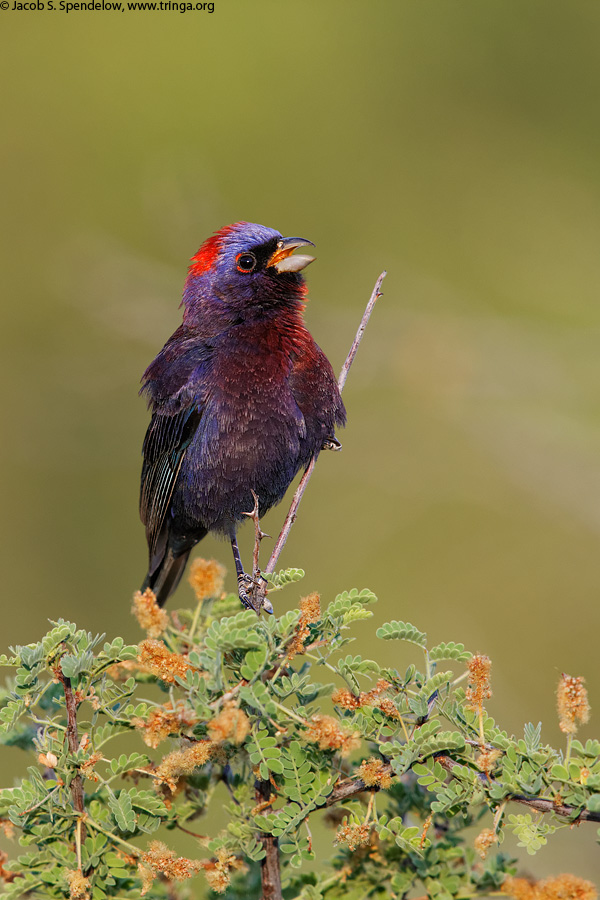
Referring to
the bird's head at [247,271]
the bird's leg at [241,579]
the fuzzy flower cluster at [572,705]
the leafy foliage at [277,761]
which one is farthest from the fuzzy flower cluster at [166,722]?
the bird's head at [247,271]

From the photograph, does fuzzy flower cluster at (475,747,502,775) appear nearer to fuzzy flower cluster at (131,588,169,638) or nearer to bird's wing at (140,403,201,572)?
fuzzy flower cluster at (131,588,169,638)

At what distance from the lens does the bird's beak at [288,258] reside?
4328 millimetres

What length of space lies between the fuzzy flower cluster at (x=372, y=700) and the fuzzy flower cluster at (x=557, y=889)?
457 millimetres

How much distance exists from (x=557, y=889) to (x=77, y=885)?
1010 mm

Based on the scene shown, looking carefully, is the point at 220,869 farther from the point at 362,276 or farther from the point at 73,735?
the point at 362,276

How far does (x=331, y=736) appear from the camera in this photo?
195 centimetres

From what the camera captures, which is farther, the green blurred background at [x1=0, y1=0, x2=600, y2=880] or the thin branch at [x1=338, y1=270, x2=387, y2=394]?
the green blurred background at [x1=0, y1=0, x2=600, y2=880]

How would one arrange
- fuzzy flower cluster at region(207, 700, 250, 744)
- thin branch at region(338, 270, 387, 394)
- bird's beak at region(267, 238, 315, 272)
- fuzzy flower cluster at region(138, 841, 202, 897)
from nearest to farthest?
fuzzy flower cluster at region(207, 700, 250, 744) < fuzzy flower cluster at region(138, 841, 202, 897) < thin branch at region(338, 270, 387, 394) < bird's beak at region(267, 238, 315, 272)

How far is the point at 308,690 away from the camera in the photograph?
6.96ft

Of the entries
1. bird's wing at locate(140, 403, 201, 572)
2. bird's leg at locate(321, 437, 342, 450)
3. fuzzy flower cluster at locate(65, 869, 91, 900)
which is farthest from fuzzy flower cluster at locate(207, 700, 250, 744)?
bird's leg at locate(321, 437, 342, 450)

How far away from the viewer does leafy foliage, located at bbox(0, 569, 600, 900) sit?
1.98 meters

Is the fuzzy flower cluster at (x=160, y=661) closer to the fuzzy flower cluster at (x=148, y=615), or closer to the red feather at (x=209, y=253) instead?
the fuzzy flower cluster at (x=148, y=615)

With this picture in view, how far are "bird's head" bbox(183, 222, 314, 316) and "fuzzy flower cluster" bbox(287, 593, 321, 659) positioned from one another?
7.79 ft

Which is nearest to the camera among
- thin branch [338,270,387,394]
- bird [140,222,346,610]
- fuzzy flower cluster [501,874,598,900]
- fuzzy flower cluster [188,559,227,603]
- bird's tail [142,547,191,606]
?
fuzzy flower cluster [501,874,598,900]
